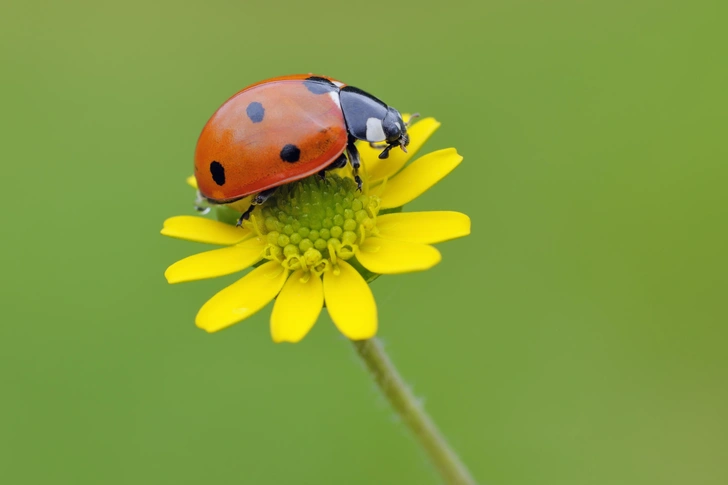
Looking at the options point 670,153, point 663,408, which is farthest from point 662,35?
point 663,408

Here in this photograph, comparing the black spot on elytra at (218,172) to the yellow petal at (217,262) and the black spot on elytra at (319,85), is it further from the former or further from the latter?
the black spot on elytra at (319,85)

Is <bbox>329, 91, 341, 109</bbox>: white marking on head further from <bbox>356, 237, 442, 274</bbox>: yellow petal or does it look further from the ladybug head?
<bbox>356, 237, 442, 274</bbox>: yellow petal

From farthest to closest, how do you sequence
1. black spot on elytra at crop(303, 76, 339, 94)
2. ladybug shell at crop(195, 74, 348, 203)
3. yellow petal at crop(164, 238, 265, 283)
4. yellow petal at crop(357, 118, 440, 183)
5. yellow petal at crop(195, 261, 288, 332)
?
yellow petal at crop(357, 118, 440, 183) < black spot on elytra at crop(303, 76, 339, 94) < ladybug shell at crop(195, 74, 348, 203) < yellow petal at crop(164, 238, 265, 283) < yellow petal at crop(195, 261, 288, 332)

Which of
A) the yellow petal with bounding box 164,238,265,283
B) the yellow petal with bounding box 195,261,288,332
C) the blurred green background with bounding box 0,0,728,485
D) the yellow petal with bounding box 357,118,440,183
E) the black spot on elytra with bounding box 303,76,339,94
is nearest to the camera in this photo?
the yellow petal with bounding box 195,261,288,332

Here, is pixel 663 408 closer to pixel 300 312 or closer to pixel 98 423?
pixel 300 312

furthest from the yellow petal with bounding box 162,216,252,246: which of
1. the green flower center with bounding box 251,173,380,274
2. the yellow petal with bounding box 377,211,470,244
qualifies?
the yellow petal with bounding box 377,211,470,244

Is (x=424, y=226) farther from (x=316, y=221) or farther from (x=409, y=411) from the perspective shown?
(x=409, y=411)

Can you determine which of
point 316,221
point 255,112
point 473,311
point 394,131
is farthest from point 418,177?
point 473,311
